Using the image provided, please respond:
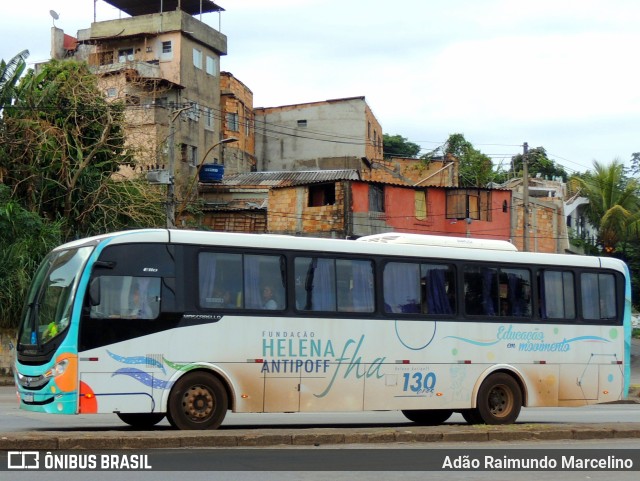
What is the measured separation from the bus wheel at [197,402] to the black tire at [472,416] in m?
4.76

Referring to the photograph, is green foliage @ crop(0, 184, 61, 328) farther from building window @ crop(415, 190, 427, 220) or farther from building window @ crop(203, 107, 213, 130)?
building window @ crop(203, 107, 213, 130)

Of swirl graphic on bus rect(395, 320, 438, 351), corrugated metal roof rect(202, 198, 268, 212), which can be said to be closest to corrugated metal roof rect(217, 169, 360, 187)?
corrugated metal roof rect(202, 198, 268, 212)

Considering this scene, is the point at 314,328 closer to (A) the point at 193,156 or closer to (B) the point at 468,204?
(B) the point at 468,204

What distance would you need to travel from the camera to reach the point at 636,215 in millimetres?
54000

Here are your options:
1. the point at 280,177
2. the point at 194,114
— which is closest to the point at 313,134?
the point at 280,177

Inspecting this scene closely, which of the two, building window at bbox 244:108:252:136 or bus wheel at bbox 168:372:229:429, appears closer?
bus wheel at bbox 168:372:229:429

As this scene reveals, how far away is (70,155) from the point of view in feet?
115

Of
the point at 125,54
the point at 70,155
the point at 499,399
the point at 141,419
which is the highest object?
the point at 125,54

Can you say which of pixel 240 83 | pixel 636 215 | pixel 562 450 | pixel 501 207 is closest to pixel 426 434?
pixel 562 450

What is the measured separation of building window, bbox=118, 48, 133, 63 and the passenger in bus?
147 ft

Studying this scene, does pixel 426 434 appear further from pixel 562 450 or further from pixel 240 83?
pixel 240 83

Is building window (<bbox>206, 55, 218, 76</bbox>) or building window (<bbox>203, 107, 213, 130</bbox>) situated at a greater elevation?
building window (<bbox>206, 55, 218, 76</bbox>)

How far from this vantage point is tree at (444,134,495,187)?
6707 centimetres

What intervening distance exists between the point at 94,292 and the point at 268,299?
2688 millimetres
